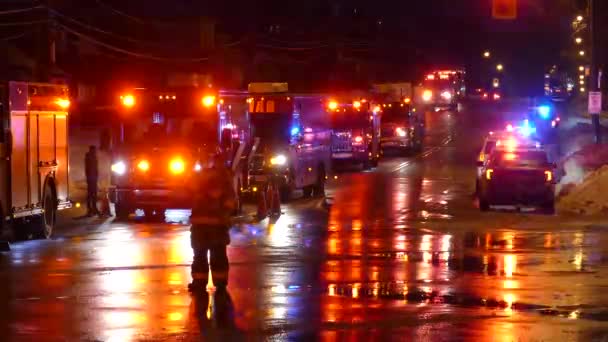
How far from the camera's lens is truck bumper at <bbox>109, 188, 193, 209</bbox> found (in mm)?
23703

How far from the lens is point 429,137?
214 feet

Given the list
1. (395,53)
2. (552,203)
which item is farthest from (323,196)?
(395,53)

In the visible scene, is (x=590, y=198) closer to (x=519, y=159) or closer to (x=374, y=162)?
(x=519, y=159)

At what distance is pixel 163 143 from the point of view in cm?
2417

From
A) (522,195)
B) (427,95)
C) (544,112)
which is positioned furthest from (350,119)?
(427,95)

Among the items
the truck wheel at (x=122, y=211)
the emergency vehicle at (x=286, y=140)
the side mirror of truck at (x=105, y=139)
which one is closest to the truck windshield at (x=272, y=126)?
the emergency vehicle at (x=286, y=140)

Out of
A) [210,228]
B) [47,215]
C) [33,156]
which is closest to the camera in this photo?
[210,228]

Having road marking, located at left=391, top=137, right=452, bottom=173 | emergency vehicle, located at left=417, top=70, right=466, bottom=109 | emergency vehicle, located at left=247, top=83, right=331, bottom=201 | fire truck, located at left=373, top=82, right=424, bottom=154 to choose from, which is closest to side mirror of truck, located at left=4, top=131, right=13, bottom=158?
emergency vehicle, located at left=247, top=83, right=331, bottom=201

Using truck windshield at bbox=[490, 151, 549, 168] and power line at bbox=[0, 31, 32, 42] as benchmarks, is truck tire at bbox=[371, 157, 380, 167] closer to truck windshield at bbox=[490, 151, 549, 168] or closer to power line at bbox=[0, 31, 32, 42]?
power line at bbox=[0, 31, 32, 42]

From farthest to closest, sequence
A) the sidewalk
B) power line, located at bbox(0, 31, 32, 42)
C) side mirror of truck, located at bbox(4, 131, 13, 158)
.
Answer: power line, located at bbox(0, 31, 32, 42)
the sidewalk
side mirror of truck, located at bbox(4, 131, 13, 158)

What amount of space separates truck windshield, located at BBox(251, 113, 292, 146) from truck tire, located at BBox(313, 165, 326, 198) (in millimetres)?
2739

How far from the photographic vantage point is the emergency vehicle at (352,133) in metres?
40.7

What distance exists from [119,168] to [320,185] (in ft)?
26.6

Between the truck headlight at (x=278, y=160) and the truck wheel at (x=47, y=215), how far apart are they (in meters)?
7.11
